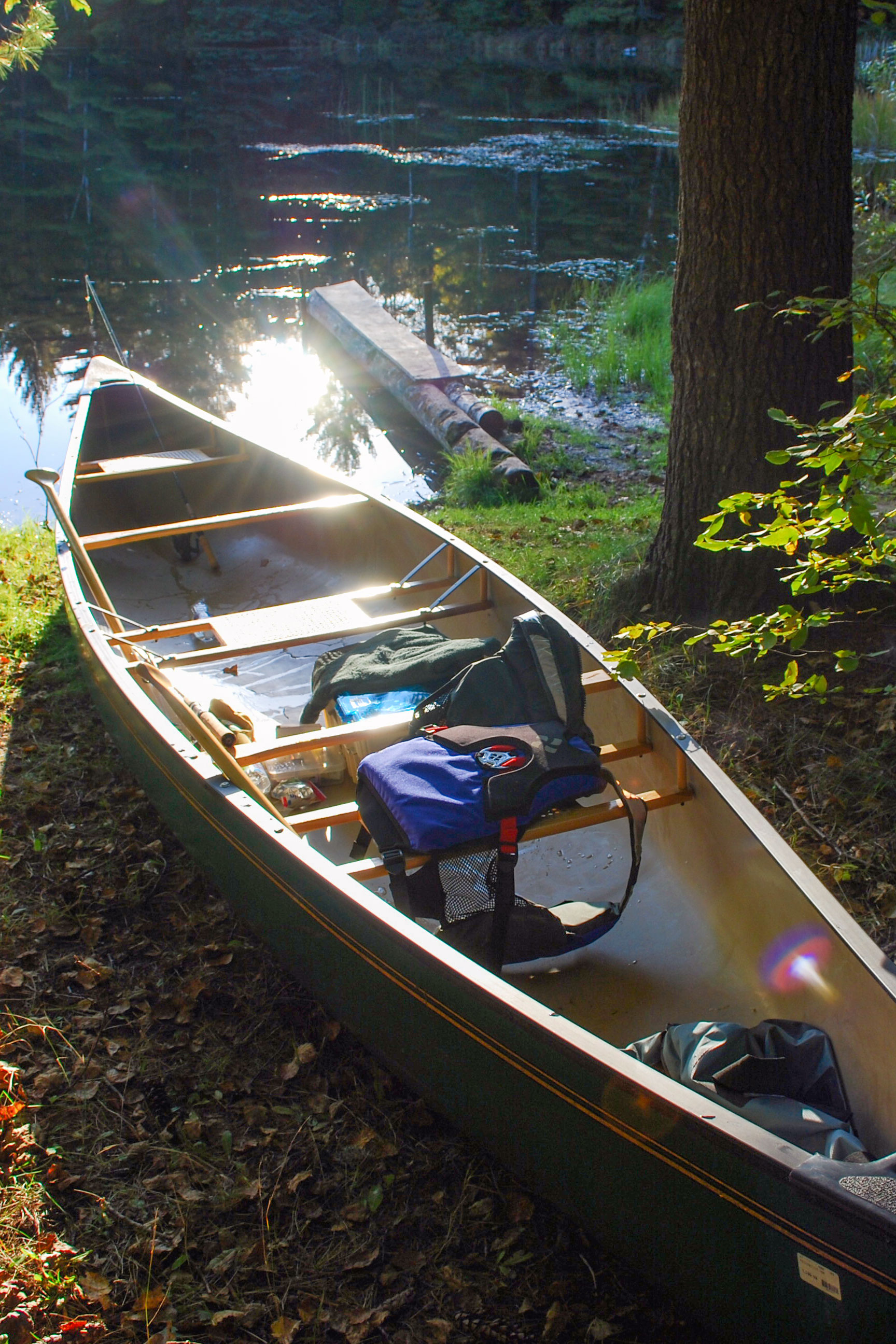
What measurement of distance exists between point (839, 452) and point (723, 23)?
269 cm

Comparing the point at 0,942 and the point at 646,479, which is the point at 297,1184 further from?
the point at 646,479

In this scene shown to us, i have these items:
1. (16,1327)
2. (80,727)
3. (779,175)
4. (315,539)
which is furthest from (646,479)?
(16,1327)

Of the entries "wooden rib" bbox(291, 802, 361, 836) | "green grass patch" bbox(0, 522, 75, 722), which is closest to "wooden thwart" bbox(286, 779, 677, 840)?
"wooden rib" bbox(291, 802, 361, 836)

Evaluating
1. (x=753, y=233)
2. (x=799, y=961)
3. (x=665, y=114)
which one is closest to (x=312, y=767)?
(x=799, y=961)

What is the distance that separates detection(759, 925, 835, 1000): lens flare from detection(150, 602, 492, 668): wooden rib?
2069 mm

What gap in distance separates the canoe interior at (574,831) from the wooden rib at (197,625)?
3.7 inches

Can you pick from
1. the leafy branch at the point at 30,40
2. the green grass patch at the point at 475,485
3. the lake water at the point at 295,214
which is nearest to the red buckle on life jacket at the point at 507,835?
the lake water at the point at 295,214

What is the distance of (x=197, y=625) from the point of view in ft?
14.2

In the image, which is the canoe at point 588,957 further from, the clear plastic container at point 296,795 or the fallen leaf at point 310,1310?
the fallen leaf at point 310,1310

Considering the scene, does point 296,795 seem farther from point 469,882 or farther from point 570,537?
point 570,537

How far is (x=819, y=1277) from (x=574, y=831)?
189cm

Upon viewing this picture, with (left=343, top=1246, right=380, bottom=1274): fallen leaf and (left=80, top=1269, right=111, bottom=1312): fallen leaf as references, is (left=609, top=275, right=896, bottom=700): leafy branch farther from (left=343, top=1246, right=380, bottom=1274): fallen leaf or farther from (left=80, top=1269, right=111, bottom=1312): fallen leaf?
(left=80, top=1269, right=111, bottom=1312): fallen leaf

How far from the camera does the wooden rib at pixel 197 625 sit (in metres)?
4.25

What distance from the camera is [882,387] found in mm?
5844
